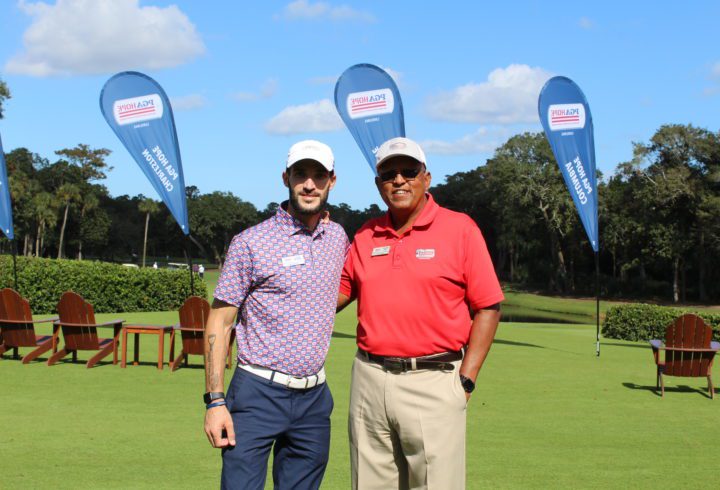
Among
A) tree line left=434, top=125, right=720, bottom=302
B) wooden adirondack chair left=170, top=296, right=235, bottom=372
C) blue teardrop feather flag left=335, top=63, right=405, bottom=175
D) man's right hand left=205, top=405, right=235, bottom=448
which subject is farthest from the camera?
tree line left=434, top=125, right=720, bottom=302

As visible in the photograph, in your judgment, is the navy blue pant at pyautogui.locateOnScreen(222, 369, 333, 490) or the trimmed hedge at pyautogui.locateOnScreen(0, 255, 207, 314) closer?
the navy blue pant at pyautogui.locateOnScreen(222, 369, 333, 490)

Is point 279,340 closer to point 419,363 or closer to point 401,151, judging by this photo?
point 419,363

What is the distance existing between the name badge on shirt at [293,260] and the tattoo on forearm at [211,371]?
0.49 meters

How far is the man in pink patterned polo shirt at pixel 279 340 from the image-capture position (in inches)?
155

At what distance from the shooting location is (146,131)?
559 inches

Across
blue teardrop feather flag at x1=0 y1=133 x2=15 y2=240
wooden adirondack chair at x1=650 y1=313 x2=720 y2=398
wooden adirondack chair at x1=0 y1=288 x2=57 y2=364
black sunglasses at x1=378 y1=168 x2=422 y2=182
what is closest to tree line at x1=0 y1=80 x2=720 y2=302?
blue teardrop feather flag at x1=0 y1=133 x2=15 y2=240

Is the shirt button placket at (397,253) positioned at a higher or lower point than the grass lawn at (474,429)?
higher

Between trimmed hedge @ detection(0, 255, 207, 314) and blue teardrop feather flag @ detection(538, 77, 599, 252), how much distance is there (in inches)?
560

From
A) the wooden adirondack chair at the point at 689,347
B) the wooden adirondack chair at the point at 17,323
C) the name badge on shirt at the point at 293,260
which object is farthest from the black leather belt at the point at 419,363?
the wooden adirondack chair at the point at 17,323

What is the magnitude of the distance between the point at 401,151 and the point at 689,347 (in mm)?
8555

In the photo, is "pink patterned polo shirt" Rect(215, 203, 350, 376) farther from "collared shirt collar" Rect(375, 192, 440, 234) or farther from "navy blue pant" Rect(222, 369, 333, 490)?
"collared shirt collar" Rect(375, 192, 440, 234)

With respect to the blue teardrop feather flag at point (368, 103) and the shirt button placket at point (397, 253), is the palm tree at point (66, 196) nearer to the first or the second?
the blue teardrop feather flag at point (368, 103)

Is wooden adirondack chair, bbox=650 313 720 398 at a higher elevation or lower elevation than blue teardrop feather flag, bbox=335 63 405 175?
lower

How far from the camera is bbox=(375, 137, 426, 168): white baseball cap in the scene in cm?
416
